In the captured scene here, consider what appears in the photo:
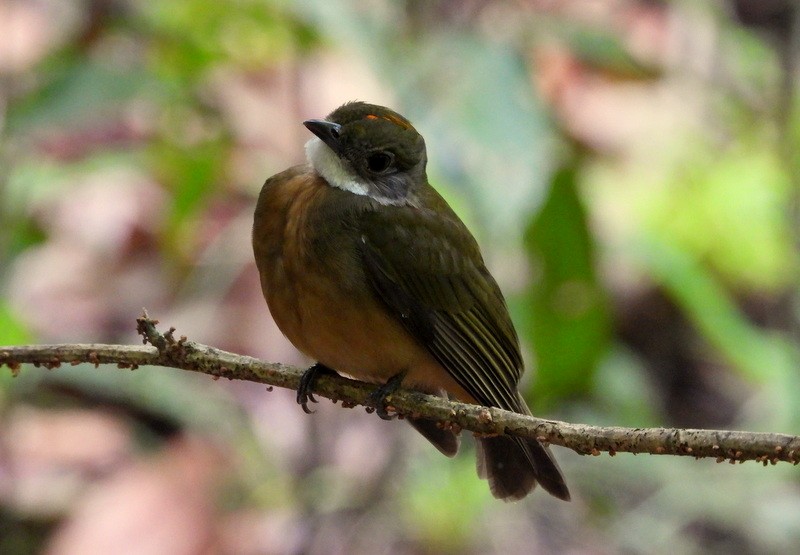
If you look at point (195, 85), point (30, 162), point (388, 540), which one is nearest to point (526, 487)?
point (388, 540)

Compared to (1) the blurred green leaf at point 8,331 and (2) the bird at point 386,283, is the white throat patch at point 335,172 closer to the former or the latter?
(2) the bird at point 386,283

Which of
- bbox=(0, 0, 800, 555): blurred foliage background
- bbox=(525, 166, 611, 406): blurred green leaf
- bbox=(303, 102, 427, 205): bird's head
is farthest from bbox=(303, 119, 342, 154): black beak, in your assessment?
bbox=(525, 166, 611, 406): blurred green leaf

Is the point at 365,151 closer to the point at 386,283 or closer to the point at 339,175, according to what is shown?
the point at 339,175

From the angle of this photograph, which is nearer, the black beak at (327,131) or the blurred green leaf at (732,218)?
the black beak at (327,131)

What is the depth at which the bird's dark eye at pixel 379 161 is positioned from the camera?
297 cm

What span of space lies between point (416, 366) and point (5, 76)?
216cm

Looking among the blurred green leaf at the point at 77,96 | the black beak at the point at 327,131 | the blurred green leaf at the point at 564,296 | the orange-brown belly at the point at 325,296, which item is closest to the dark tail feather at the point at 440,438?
the orange-brown belly at the point at 325,296

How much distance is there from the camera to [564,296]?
12.6 feet

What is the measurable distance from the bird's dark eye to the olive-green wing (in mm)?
112

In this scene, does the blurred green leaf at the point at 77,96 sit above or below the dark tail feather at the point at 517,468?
above

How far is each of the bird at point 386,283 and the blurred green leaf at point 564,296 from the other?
0.65 m

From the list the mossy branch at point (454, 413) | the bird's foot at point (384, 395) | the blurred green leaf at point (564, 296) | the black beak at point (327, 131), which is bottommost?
the mossy branch at point (454, 413)

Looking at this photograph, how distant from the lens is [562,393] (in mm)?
4164

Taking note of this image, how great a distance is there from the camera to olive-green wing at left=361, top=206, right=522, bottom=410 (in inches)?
112
